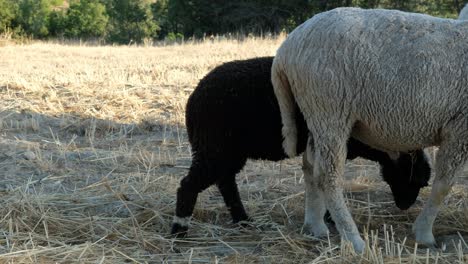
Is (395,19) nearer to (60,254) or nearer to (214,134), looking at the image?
(214,134)

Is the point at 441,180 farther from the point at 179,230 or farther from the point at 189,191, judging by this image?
the point at 179,230

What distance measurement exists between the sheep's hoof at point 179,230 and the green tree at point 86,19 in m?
42.9

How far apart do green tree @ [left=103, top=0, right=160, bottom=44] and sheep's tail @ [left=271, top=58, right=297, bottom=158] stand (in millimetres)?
41835

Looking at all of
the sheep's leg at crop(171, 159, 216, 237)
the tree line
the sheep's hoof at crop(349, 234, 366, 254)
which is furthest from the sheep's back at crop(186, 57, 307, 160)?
the tree line

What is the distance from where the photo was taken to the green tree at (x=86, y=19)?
46.8 meters

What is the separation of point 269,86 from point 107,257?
69.6 inches

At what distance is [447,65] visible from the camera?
427 centimetres

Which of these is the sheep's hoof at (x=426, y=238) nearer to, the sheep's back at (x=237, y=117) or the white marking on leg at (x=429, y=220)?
the white marking on leg at (x=429, y=220)

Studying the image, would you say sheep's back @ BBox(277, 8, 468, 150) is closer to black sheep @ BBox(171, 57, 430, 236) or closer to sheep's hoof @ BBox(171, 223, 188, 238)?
black sheep @ BBox(171, 57, 430, 236)

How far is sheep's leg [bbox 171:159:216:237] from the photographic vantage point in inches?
193

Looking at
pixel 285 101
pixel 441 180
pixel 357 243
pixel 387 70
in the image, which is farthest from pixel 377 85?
pixel 357 243

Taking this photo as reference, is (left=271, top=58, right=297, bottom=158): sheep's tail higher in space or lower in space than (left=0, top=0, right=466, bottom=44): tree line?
higher

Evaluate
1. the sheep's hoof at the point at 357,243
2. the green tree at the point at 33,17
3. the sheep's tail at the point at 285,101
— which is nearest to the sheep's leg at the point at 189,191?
the sheep's tail at the point at 285,101

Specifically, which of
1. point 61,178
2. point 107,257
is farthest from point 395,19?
point 61,178
